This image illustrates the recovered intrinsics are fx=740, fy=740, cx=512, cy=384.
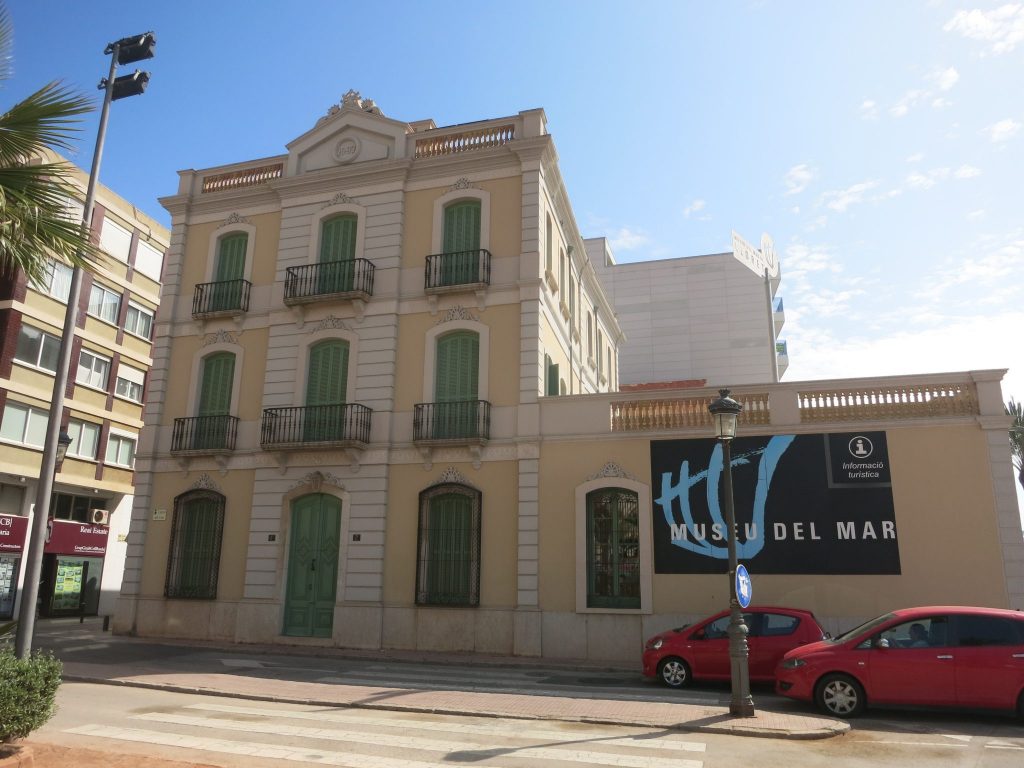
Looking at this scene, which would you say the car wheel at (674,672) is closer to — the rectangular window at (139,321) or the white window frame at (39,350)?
the white window frame at (39,350)

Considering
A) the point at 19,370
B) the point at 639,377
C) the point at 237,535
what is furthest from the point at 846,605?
the point at 639,377

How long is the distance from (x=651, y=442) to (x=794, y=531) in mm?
3848

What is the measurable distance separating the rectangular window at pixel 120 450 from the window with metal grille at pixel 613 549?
2266 centimetres

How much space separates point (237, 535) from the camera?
20.9 m

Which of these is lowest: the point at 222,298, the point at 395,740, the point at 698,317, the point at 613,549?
the point at 395,740

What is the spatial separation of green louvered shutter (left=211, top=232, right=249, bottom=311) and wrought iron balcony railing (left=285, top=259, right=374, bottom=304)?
198 centimetres

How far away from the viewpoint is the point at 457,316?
2052cm

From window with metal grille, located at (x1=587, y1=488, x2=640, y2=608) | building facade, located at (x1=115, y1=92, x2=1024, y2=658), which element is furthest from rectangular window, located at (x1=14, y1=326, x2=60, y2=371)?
window with metal grille, located at (x1=587, y1=488, x2=640, y2=608)

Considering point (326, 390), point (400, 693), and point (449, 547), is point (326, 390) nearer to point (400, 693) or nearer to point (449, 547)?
point (449, 547)

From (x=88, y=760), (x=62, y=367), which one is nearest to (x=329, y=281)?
(x=62, y=367)

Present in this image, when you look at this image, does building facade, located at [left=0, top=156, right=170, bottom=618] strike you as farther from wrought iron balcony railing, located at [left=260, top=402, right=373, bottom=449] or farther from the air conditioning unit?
wrought iron balcony railing, located at [left=260, top=402, right=373, bottom=449]

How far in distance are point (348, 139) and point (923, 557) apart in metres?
19.3

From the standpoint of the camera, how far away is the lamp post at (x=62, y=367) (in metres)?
9.42

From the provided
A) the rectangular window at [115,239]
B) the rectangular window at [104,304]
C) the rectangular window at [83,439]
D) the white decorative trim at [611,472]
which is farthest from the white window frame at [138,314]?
the white decorative trim at [611,472]
